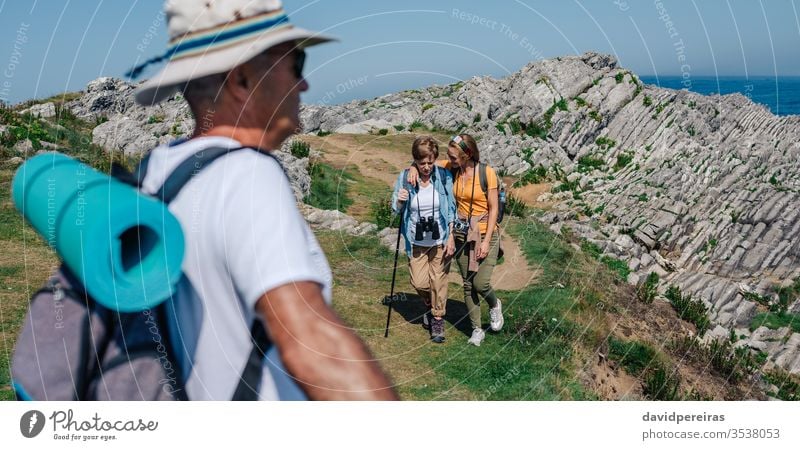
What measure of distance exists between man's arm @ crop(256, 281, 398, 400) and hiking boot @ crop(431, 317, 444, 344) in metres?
4.81

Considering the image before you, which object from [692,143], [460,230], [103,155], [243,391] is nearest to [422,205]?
[460,230]

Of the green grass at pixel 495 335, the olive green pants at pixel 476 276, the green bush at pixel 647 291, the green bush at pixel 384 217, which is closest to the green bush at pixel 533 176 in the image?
the green bush at pixel 384 217

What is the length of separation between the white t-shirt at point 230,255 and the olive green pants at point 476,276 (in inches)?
177

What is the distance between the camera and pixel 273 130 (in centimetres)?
138

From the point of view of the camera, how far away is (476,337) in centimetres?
601

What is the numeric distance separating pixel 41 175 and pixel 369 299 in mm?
5600

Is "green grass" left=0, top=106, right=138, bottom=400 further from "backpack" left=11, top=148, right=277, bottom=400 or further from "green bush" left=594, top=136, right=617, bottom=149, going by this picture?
"green bush" left=594, top=136, right=617, bottom=149

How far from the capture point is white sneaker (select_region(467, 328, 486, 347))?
235 inches

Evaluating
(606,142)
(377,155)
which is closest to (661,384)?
(377,155)

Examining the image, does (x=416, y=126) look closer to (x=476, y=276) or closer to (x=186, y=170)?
(x=476, y=276)

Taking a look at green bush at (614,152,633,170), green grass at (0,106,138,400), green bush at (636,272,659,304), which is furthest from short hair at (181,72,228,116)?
green bush at (614,152,633,170)

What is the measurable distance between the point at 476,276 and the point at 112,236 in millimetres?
4886

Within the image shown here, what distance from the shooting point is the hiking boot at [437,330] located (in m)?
5.95
